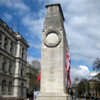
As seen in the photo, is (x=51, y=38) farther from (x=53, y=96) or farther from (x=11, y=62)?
(x=11, y=62)

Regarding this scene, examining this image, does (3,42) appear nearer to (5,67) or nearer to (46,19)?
(5,67)

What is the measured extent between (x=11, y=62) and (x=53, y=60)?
31096mm

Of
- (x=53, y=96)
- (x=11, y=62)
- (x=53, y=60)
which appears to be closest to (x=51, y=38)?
(x=53, y=60)

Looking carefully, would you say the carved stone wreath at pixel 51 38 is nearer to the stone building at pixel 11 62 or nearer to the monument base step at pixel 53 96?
the monument base step at pixel 53 96

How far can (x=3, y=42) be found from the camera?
3903 centimetres

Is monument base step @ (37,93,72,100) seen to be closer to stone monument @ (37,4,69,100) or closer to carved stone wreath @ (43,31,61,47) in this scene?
stone monument @ (37,4,69,100)

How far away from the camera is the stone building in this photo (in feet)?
126

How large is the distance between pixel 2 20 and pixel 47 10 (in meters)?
24.0

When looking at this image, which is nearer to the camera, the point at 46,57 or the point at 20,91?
the point at 46,57

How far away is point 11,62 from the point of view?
4419 cm

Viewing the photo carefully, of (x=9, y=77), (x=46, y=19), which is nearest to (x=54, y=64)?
(x=46, y=19)

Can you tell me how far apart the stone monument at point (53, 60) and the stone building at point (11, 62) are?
24.0 metres

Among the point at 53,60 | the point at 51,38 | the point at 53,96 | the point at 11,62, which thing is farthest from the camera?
the point at 11,62

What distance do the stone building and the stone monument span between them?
23954 mm
